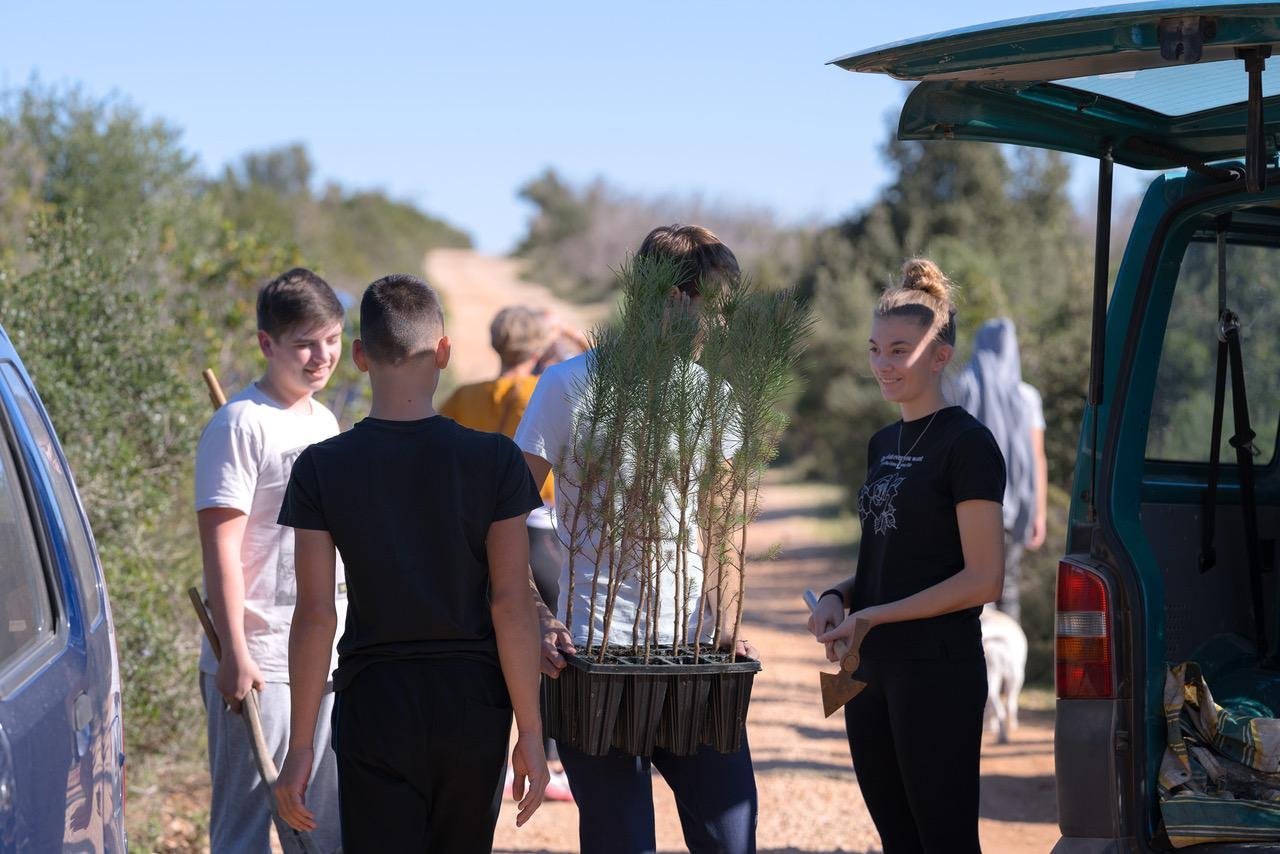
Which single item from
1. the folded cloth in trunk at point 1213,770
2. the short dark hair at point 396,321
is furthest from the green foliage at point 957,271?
the short dark hair at point 396,321

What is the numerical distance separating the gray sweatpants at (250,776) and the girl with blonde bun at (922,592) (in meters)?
1.38

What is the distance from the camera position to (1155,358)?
3732mm

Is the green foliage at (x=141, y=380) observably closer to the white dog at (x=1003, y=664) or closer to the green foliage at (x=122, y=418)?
the green foliage at (x=122, y=418)

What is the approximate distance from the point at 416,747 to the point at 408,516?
1.55 feet

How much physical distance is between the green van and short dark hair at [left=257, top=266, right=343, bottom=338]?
5.33ft

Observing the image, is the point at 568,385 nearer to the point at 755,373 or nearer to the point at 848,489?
the point at 755,373

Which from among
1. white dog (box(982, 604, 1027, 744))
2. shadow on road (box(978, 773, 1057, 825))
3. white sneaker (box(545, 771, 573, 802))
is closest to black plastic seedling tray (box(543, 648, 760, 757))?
white sneaker (box(545, 771, 573, 802))

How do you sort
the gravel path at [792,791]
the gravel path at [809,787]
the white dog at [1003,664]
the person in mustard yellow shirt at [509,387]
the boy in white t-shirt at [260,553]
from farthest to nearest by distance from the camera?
1. the white dog at [1003,664]
2. the person in mustard yellow shirt at [509,387]
3. the gravel path at [809,787]
4. the gravel path at [792,791]
5. the boy in white t-shirt at [260,553]

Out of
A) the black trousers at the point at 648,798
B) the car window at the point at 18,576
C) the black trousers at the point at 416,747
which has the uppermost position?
the car window at the point at 18,576

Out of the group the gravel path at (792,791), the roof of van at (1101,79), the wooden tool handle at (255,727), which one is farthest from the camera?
the gravel path at (792,791)

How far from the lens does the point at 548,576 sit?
5.90 meters

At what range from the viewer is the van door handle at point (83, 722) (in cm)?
267

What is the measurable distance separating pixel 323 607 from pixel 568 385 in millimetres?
863

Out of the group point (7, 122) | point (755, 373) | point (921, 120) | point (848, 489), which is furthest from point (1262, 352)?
point (848, 489)
